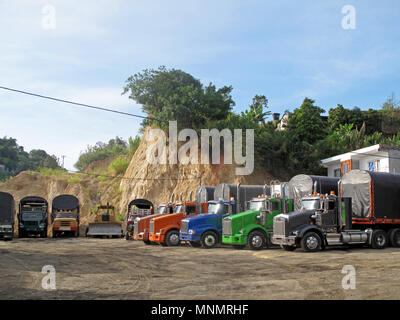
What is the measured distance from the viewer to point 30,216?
31.5 meters

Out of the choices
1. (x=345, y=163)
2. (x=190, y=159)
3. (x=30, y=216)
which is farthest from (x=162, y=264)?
(x=190, y=159)

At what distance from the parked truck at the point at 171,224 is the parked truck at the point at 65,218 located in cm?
1169

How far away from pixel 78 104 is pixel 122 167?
30625 mm

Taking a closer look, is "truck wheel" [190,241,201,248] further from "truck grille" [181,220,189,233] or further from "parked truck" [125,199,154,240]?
"parked truck" [125,199,154,240]

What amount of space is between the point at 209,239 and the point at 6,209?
15.2m

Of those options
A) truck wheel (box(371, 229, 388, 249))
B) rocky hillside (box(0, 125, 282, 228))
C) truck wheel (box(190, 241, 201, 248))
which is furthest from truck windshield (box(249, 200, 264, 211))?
rocky hillside (box(0, 125, 282, 228))

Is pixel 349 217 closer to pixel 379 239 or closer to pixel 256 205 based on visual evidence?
pixel 379 239

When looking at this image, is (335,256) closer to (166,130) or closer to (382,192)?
(382,192)

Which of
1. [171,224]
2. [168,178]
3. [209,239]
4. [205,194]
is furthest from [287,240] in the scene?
[168,178]

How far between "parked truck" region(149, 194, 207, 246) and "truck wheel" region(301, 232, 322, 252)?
6536 millimetres

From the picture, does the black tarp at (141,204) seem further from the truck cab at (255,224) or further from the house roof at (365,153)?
the house roof at (365,153)


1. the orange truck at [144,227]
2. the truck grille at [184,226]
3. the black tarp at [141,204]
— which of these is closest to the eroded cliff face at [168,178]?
the black tarp at [141,204]

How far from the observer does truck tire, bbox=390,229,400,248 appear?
1956 centimetres
